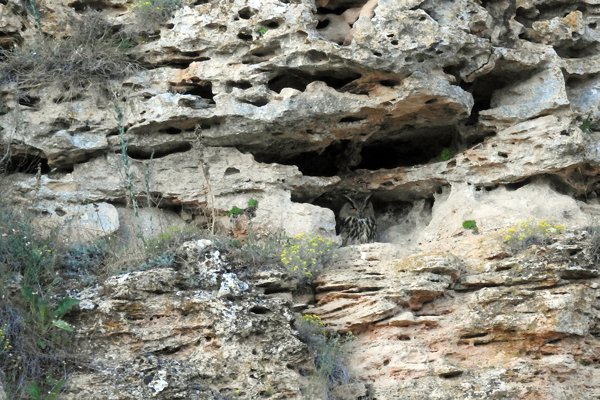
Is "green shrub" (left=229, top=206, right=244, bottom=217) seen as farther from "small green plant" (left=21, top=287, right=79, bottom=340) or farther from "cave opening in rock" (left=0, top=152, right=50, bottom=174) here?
"small green plant" (left=21, top=287, right=79, bottom=340)

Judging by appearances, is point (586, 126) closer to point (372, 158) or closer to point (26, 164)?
point (372, 158)

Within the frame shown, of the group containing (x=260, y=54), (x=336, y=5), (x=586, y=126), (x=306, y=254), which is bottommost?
(x=306, y=254)

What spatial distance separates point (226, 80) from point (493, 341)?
4.66 meters

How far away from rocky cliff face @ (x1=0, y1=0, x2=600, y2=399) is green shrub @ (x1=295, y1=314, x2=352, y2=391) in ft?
0.47

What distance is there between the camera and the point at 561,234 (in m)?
10.8

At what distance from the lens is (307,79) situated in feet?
40.9

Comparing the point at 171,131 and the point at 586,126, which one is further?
the point at 586,126

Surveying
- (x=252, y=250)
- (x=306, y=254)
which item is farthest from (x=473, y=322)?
(x=252, y=250)

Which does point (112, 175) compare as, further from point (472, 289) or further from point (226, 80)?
point (472, 289)

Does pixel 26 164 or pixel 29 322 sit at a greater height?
pixel 26 164

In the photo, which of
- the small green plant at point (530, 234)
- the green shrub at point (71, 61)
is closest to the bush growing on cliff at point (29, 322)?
the green shrub at point (71, 61)

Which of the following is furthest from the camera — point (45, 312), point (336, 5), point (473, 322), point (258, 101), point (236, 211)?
point (336, 5)

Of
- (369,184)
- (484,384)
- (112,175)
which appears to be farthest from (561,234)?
(112,175)

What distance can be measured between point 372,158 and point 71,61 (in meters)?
4.35
